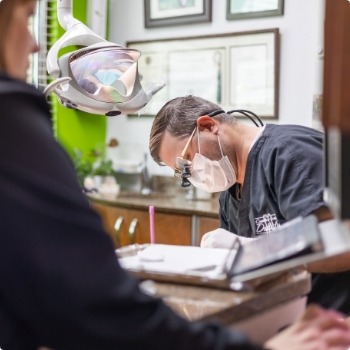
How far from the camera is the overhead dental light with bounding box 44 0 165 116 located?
1.51 m


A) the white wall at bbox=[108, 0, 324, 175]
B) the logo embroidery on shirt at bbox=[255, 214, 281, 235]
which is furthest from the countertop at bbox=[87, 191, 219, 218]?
the logo embroidery on shirt at bbox=[255, 214, 281, 235]

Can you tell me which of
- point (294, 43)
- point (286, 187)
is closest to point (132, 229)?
point (294, 43)

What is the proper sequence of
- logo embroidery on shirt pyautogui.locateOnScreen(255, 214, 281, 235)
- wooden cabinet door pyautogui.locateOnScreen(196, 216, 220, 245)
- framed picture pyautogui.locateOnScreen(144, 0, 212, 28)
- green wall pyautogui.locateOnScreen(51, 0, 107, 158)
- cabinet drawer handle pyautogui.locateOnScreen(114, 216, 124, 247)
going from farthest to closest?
1. green wall pyautogui.locateOnScreen(51, 0, 107, 158)
2. framed picture pyautogui.locateOnScreen(144, 0, 212, 28)
3. cabinet drawer handle pyautogui.locateOnScreen(114, 216, 124, 247)
4. wooden cabinet door pyautogui.locateOnScreen(196, 216, 220, 245)
5. logo embroidery on shirt pyautogui.locateOnScreen(255, 214, 281, 235)

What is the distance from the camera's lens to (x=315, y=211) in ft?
4.58

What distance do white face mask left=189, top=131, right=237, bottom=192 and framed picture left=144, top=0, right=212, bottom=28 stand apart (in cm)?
169

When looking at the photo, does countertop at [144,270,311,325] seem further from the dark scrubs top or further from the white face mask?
the white face mask

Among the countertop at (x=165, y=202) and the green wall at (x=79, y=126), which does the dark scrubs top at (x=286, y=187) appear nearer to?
the countertop at (x=165, y=202)

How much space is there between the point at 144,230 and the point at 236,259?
2157 mm

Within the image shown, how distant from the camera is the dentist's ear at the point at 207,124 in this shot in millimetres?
1808

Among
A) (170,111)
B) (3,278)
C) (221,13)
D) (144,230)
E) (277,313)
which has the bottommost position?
(144,230)

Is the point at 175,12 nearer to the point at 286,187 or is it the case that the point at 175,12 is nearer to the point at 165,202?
the point at 165,202

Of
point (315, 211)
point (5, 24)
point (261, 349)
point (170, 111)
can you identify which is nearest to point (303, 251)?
point (261, 349)

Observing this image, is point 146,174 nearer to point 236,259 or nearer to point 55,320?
point 236,259

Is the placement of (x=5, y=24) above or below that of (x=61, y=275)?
above
